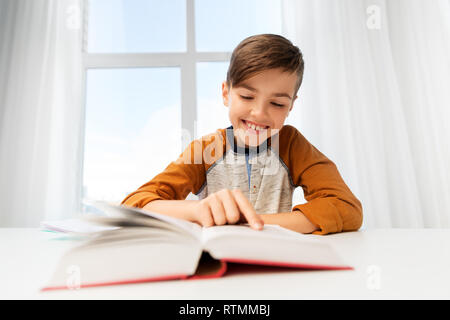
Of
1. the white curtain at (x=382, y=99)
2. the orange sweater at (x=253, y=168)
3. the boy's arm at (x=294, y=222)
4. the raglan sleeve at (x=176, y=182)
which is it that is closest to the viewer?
the boy's arm at (x=294, y=222)

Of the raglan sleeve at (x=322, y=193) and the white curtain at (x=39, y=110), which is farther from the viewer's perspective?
the white curtain at (x=39, y=110)

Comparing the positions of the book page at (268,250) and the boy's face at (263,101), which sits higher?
the boy's face at (263,101)

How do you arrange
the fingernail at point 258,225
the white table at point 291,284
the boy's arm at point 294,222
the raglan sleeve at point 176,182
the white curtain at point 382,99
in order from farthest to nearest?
the white curtain at point 382,99 < the raglan sleeve at point 176,182 < the boy's arm at point 294,222 < the fingernail at point 258,225 < the white table at point 291,284

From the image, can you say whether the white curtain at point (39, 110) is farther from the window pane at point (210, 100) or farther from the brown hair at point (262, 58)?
the brown hair at point (262, 58)

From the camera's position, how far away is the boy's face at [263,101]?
793 mm

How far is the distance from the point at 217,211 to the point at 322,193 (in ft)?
1.22

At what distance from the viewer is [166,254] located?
11.1 inches

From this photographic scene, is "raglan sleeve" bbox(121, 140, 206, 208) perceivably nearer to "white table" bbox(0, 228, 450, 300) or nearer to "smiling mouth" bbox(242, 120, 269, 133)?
"smiling mouth" bbox(242, 120, 269, 133)

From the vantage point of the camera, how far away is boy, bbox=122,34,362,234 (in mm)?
621

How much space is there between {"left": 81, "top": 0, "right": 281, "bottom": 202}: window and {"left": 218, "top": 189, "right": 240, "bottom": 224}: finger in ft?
5.48

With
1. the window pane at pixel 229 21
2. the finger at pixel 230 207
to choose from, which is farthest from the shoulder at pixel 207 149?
the window pane at pixel 229 21

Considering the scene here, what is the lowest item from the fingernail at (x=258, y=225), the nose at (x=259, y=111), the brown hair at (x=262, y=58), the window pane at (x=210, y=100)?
the fingernail at (x=258, y=225)

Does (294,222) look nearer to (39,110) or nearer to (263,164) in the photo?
(263,164)

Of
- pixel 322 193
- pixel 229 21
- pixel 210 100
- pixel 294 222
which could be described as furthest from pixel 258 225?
pixel 229 21
